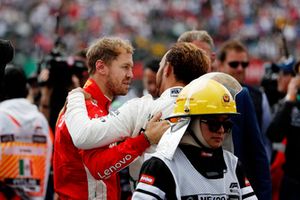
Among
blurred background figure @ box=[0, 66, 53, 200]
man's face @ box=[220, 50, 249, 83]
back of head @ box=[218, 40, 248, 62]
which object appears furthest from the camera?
back of head @ box=[218, 40, 248, 62]

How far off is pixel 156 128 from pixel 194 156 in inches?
24.7

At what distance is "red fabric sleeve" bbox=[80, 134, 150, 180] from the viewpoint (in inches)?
189

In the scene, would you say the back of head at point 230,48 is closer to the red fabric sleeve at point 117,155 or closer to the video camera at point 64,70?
the video camera at point 64,70

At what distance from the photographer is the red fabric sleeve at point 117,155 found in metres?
4.81

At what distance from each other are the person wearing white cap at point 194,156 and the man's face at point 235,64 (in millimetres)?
3391

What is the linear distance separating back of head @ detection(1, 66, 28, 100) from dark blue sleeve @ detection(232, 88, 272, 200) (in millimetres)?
2269

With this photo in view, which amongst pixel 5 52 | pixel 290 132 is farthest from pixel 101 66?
pixel 290 132

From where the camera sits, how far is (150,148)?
491cm

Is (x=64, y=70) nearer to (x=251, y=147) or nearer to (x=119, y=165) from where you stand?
(x=251, y=147)

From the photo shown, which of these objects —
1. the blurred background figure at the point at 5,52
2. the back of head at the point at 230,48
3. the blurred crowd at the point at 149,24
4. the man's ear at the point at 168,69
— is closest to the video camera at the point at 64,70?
the back of head at the point at 230,48

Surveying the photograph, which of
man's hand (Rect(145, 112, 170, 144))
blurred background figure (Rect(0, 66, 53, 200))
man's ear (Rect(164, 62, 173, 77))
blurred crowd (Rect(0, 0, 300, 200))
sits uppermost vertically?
man's ear (Rect(164, 62, 173, 77))

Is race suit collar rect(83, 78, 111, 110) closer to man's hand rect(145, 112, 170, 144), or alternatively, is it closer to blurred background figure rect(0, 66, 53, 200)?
man's hand rect(145, 112, 170, 144)

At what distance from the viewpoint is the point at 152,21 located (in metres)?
33.5

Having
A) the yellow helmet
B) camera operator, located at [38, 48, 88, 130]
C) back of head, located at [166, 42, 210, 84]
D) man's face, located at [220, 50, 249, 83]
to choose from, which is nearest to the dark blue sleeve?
back of head, located at [166, 42, 210, 84]
